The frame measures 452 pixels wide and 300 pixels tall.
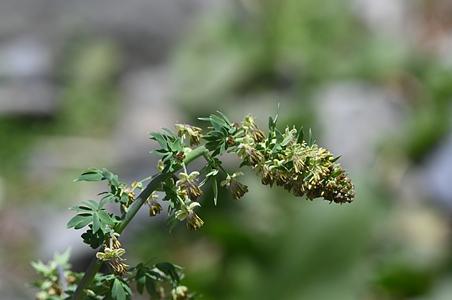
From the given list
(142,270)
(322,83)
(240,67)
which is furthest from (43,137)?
(142,270)

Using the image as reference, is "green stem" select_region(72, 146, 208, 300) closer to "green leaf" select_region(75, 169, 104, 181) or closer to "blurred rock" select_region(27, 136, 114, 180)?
"green leaf" select_region(75, 169, 104, 181)

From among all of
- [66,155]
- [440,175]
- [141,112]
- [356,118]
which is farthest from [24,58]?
[440,175]

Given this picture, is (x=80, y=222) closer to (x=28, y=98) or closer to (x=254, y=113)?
(x=254, y=113)

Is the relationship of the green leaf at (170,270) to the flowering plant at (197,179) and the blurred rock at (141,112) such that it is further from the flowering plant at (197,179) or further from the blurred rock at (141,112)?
the blurred rock at (141,112)

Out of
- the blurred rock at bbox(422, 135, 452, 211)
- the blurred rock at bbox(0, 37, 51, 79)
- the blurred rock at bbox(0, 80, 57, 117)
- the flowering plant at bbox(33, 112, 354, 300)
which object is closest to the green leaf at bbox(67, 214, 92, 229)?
the flowering plant at bbox(33, 112, 354, 300)

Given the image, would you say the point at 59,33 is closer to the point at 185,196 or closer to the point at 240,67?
the point at 240,67

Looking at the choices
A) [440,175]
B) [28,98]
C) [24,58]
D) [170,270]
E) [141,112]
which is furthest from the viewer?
[24,58]

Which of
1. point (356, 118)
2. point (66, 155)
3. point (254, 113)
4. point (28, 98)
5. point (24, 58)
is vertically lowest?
point (66, 155)

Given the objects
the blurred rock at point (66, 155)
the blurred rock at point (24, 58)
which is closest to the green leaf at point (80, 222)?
the blurred rock at point (66, 155)
